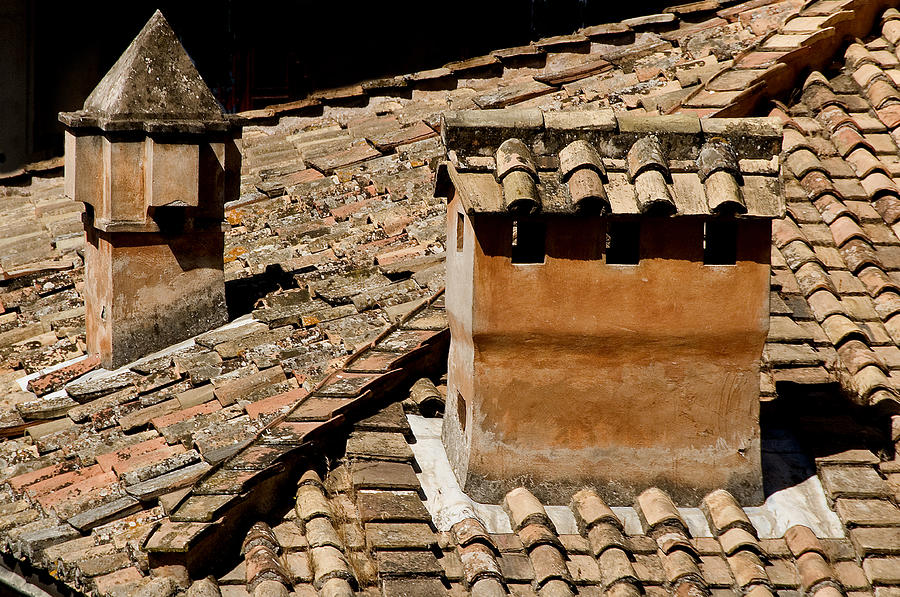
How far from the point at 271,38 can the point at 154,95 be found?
298 inches

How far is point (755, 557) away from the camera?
5.34 meters

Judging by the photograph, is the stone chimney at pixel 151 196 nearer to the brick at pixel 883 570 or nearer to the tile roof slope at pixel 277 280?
the tile roof slope at pixel 277 280

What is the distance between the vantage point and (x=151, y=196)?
7340 millimetres

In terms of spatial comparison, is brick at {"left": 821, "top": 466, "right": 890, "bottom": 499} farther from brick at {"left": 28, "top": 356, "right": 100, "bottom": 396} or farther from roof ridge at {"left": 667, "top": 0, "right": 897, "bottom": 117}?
brick at {"left": 28, "top": 356, "right": 100, "bottom": 396}

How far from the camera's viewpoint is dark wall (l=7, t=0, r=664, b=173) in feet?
46.7

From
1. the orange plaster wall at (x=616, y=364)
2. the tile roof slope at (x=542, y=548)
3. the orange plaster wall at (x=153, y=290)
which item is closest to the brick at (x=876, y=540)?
the tile roof slope at (x=542, y=548)

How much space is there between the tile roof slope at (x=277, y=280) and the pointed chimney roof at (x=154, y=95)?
128cm

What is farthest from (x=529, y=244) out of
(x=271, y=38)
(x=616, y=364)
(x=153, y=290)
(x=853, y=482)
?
(x=271, y=38)

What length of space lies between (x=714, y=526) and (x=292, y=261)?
394 centimetres

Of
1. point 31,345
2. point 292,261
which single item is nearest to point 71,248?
point 31,345

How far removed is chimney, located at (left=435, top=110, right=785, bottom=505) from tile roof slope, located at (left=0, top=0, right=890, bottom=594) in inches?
34.3

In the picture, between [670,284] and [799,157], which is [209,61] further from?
Answer: [670,284]

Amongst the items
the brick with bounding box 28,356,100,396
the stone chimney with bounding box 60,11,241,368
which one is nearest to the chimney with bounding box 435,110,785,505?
the stone chimney with bounding box 60,11,241,368

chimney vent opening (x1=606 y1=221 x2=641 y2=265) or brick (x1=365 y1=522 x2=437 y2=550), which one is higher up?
chimney vent opening (x1=606 y1=221 x2=641 y2=265)
